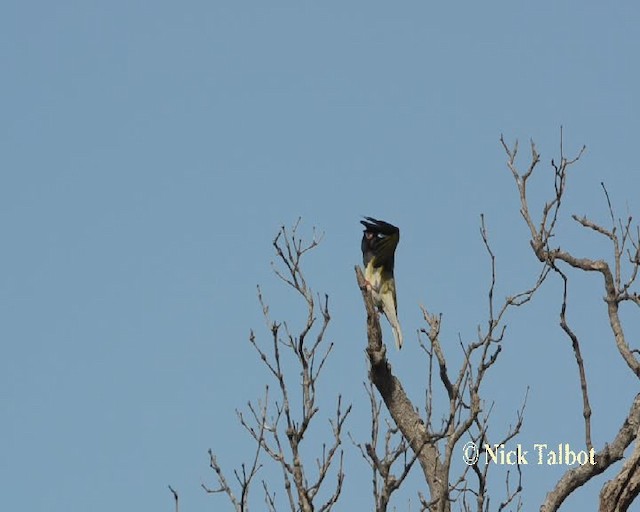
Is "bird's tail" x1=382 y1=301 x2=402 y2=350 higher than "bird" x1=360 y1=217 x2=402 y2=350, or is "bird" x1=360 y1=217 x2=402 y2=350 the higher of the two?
"bird" x1=360 y1=217 x2=402 y2=350

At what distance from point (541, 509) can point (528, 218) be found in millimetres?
2072

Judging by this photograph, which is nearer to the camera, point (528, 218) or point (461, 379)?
point (461, 379)

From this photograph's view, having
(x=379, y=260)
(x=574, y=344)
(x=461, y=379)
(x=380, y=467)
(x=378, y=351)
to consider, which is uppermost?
(x=379, y=260)

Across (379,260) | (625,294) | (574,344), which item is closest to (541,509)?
(574,344)

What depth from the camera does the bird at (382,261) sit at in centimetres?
1352

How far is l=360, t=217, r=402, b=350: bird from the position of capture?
44.3 feet

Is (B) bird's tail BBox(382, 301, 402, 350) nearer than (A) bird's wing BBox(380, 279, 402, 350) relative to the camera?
Yes

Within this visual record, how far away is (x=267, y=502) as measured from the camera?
7.29 metres

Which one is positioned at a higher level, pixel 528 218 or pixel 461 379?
pixel 528 218

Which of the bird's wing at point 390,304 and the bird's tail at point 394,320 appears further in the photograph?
the bird's wing at point 390,304

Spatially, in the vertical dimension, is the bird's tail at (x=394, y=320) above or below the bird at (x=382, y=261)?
below

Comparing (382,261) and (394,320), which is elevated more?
(382,261)

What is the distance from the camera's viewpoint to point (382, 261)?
44.8ft

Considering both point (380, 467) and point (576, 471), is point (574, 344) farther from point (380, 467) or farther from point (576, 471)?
point (380, 467)
